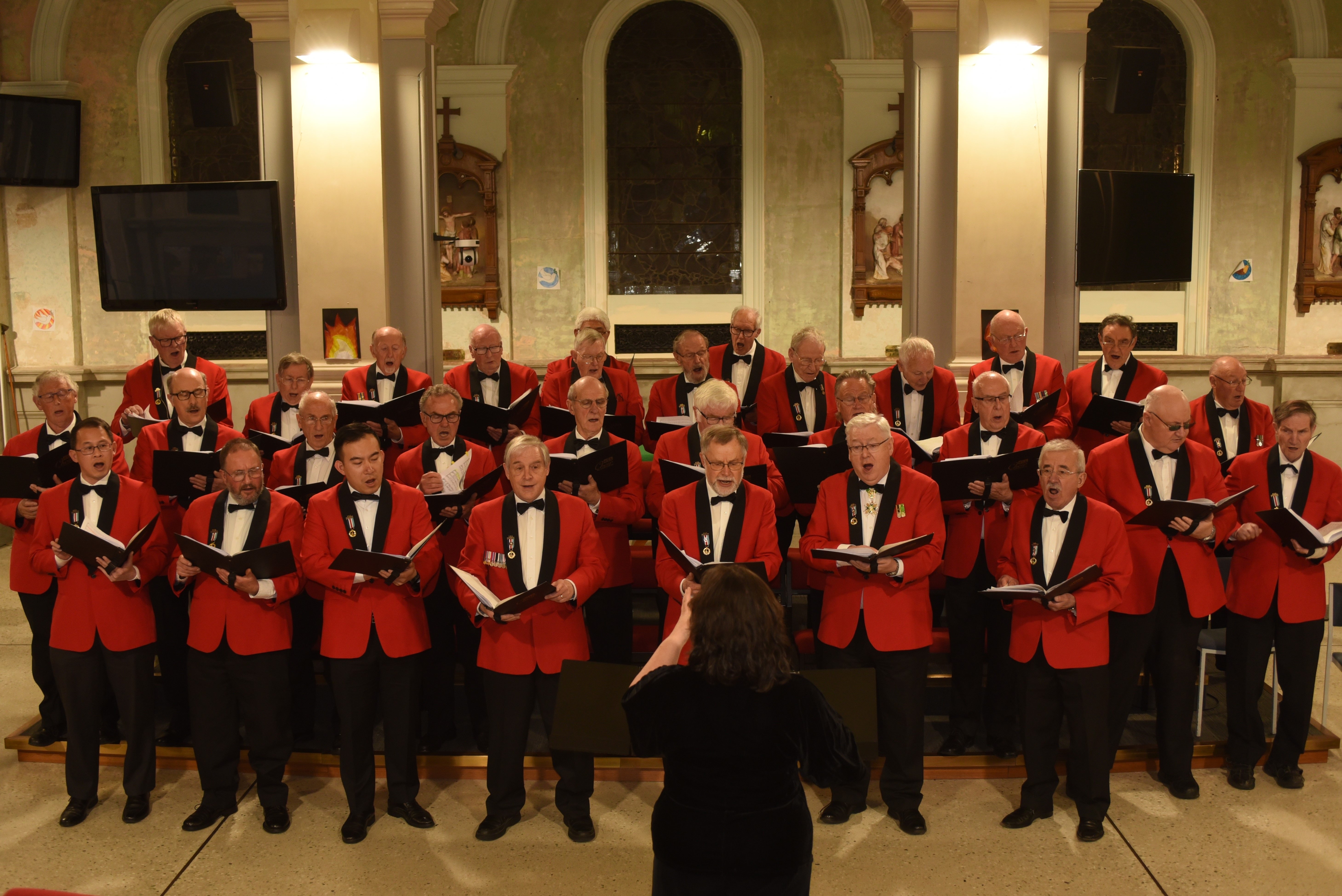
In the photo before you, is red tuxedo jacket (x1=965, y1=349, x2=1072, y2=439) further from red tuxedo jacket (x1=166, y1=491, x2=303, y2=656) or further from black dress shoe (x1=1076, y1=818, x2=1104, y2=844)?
red tuxedo jacket (x1=166, y1=491, x2=303, y2=656)

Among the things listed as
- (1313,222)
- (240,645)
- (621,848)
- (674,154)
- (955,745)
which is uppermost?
(674,154)

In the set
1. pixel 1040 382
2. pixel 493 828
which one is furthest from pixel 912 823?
pixel 1040 382

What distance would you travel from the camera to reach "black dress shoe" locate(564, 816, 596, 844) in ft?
14.0

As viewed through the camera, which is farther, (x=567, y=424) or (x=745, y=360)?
(x=745, y=360)

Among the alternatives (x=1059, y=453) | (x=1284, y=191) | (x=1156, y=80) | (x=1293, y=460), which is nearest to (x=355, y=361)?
(x=1059, y=453)

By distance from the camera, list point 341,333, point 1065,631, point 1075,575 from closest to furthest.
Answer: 1. point 1075,575
2. point 1065,631
3. point 341,333

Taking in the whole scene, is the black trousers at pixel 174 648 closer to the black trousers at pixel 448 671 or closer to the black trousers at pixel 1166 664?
the black trousers at pixel 448 671

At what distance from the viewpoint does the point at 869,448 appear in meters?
4.15

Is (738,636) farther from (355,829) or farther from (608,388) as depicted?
(608,388)

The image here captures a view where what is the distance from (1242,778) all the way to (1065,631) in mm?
1211

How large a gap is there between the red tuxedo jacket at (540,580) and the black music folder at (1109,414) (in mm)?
2491

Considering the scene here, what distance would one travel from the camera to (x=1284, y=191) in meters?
10.7

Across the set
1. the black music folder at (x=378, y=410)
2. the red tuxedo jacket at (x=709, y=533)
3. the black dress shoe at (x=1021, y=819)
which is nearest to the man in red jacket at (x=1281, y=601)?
the black dress shoe at (x=1021, y=819)

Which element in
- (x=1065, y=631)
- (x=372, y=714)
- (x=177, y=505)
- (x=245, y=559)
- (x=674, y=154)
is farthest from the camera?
(x=674, y=154)
